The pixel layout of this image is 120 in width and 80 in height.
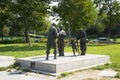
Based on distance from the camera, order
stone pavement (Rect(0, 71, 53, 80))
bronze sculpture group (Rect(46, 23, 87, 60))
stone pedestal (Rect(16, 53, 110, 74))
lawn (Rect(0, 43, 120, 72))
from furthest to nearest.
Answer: lawn (Rect(0, 43, 120, 72)), bronze sculpture group (Rect(46, 23, 87, 60)), stone pedestal (Rect(16, 53, 110, 74)), stone pavement (Rect(0, 71, 53, 80))

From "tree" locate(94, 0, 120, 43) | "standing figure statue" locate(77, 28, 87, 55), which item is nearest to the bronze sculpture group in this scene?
"standing figure statue" locate(77, 28, 87, 55)

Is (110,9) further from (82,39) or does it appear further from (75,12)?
(82,39)

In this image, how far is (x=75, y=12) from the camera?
123 ft

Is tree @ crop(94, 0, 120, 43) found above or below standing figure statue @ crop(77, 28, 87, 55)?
above

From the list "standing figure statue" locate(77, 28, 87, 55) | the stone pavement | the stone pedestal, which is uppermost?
"standing figure statue" locate(77, 28, 87, 55)

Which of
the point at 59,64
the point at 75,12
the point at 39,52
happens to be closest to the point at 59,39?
the point at 59,64

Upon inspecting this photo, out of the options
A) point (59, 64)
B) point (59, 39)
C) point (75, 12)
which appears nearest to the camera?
point (59, 64)

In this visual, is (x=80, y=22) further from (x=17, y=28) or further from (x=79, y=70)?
(x=79, y=70)

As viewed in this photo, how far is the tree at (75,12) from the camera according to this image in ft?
118

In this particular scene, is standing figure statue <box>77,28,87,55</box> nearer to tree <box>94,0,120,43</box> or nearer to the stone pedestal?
the stone pedestal

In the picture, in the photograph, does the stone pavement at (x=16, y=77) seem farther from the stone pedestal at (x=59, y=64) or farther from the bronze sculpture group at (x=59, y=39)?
the bronze sculpture group at (x=59, y=39)

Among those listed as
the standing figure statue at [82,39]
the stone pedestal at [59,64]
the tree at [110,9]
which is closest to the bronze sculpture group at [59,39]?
the standing figure statue at [82,39]

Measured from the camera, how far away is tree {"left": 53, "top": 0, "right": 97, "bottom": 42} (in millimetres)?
35938

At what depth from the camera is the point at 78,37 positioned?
1622 centimetres
